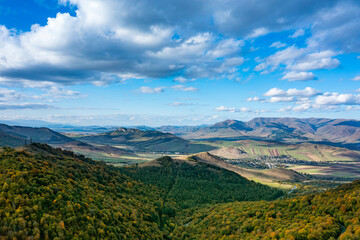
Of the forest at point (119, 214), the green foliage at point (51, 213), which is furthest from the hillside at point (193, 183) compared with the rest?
the green foliage at point (51, 213)

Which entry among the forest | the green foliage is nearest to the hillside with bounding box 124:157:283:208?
the forest

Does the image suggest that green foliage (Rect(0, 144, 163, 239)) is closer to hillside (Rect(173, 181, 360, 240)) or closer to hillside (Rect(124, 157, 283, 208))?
hillside (Rect(173, 181, 360, 240))

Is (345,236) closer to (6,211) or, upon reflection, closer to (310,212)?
(310,212)

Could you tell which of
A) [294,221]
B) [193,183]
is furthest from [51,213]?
[193,183]

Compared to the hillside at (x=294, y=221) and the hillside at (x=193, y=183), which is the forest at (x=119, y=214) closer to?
the hillside at (x=294, y=221)

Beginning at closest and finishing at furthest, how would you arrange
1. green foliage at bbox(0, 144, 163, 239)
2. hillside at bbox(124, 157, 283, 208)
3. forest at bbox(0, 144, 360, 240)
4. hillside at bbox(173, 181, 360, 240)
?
green foliage at bbox(0, 144, 163, 239)
forest at bbox(0, 144, 360, 240)
hillside at bbox(173, 181, 360, 240)
hillside at bbox(124, 157, 283, 208)

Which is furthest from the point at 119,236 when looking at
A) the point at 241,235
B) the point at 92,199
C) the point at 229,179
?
the point at 229,179
